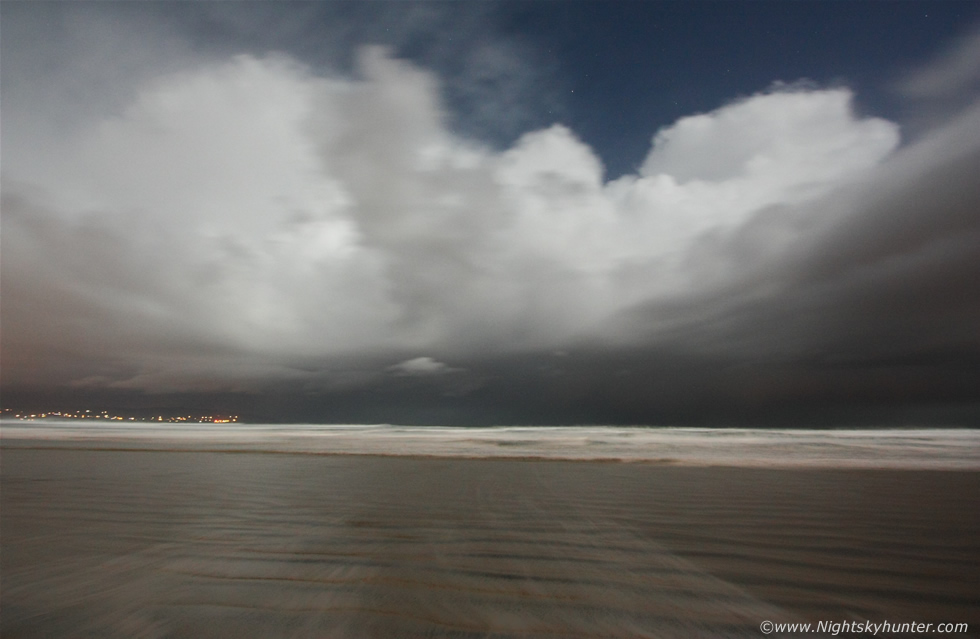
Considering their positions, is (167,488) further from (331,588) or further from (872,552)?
(872,552)

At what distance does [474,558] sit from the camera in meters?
5.23

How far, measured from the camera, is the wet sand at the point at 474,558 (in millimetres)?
3703

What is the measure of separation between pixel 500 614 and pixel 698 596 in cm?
186

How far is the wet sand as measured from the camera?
3703mm

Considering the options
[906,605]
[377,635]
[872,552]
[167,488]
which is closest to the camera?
[377,635]

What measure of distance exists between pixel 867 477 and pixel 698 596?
37.5ft

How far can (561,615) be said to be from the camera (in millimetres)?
3787

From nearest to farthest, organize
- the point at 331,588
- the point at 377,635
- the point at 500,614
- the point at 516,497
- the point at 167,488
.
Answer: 1. the point at 377,635
2. the point at 500,614
3. the point at 331,588
4. the point at 516,497
5. the point at 167,488

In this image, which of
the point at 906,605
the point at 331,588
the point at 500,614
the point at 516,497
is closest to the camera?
the point at 500,614

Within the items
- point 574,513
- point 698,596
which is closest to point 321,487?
point 574,513

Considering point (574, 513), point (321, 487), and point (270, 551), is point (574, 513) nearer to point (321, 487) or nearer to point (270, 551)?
point (270, 551)

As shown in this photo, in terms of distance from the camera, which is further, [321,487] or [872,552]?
[321,487]

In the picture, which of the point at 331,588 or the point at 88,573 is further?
the point at 88,573

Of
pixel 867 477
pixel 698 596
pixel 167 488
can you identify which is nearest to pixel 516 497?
pixel 698 596
